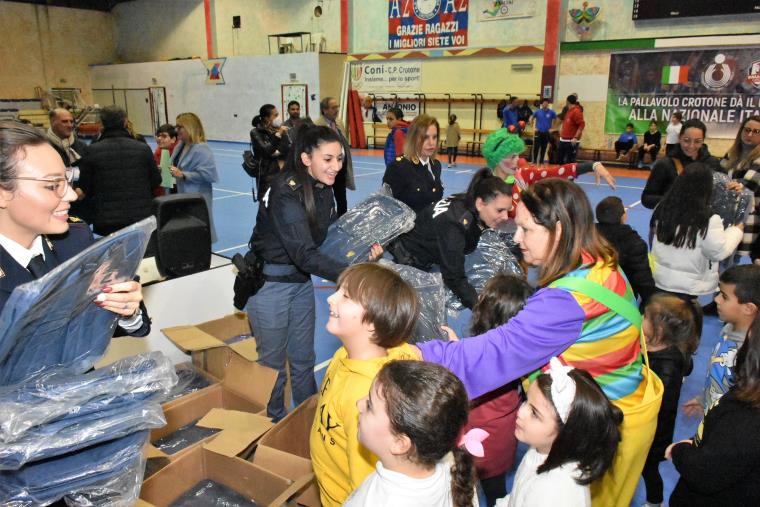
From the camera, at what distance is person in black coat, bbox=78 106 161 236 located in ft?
15.5

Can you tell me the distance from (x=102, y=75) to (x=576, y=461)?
29906 mm

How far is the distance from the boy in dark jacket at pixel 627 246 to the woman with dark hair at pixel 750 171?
5.70ft

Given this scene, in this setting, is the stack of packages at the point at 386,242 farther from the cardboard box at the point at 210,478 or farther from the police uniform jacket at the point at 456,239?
the cardboard box at the point at 210,478

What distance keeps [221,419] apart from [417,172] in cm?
270

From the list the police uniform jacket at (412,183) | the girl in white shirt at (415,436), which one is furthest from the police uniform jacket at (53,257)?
the police uniform jacket at (412,183)

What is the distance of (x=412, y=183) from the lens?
15.6ft

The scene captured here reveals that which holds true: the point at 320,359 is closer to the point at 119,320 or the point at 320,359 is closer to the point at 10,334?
the point at 119,320

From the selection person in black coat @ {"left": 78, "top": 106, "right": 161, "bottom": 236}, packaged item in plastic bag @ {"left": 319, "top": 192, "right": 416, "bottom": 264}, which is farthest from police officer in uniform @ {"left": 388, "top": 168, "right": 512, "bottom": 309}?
person in black coat @ {"left": 78, "top": 106, "right": 161, "bottom": 236}

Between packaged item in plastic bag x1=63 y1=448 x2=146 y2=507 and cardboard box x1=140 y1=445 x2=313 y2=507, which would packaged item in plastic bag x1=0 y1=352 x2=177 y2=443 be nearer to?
packaged item in plastic bag x1=63 y1=448 x2=146 y2=507

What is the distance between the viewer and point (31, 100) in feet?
77.6

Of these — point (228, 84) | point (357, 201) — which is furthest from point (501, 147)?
point (228, 84)

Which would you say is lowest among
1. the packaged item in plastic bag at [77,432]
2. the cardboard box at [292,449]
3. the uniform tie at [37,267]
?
the cardboard box at [292,449]

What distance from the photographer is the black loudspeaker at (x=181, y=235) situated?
3854 millimetres

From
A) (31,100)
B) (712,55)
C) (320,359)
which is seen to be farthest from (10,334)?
(31,100)
